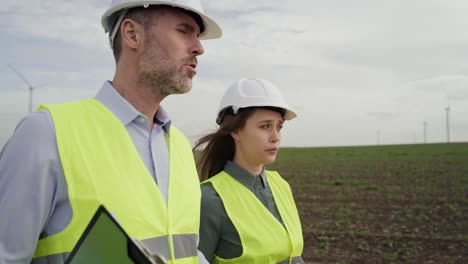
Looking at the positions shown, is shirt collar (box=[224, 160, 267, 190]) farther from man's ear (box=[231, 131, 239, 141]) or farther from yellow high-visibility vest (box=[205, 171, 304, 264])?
man's ear (box=[231, 131, 239, 141])

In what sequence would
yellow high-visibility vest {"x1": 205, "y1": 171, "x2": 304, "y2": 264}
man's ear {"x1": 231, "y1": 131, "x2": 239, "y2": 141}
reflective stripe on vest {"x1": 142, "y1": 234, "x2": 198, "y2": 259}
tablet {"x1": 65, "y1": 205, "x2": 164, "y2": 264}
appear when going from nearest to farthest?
tablet {"x1": 65, "y1": 205, "x2": 164, "y2": 264}, reflective stripe on vest {"x1": 142, "y1": 234, "x2": 198, "y2": 259}, yellow high-visibility vest {"x1": 205, "y1": 171, "x2": 304, "y2": 264}, man's ear {"x1": 231, "y1": 131, "x2": 239, "y2": 141}

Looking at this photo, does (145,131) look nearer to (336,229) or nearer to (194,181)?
(194,181)

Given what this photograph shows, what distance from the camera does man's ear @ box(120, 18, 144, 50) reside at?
79.4 inches

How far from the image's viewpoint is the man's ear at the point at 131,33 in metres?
2.02

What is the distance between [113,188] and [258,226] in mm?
1374

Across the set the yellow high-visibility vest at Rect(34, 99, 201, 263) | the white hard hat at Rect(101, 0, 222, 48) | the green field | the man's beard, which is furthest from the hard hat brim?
the green field

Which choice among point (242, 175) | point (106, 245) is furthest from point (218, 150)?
point (106, 245)

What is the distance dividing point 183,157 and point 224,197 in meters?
0.88

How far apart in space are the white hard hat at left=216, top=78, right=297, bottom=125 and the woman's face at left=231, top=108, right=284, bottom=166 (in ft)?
0.22

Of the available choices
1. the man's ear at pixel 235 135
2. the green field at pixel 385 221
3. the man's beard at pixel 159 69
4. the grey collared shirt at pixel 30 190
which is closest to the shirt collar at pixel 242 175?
the man's ear at pixel 235 135

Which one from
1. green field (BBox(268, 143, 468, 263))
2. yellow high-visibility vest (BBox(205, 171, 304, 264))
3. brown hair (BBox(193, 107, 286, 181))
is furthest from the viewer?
green field (BBox(268, 143, 468, 263))

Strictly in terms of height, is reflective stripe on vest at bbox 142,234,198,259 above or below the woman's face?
below

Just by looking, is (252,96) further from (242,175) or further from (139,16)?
(139,16)

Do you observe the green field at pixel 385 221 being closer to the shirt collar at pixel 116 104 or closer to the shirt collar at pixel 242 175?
the shirt collar at pixel 242 175
